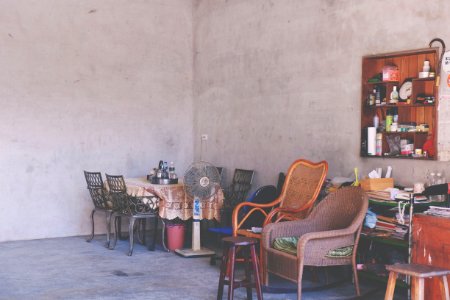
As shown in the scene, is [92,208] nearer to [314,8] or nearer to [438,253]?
[314,8]

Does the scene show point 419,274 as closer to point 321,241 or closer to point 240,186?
point 321,241

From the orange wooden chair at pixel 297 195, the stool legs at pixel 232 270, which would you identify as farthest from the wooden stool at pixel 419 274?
the orange wooden chair at pixel 297 195

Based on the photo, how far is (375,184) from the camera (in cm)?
602

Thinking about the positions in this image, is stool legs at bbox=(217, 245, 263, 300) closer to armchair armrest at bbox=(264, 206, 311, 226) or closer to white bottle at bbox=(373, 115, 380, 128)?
armchair armrest at bbox=(264, 206, 311, 226)

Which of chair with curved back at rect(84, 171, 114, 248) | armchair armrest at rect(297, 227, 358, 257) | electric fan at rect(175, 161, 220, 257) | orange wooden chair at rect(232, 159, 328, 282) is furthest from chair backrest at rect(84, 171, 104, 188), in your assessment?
armchair armrest at rect(297, 227, 358, 257)

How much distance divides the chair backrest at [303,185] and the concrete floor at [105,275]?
0.83 meters

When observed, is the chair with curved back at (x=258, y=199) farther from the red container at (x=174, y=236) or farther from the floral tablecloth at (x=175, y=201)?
the red container at (x=174, y=236)

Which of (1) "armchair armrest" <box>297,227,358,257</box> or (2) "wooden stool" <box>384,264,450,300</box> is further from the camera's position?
(1) "armchair armrest" <box>297,227,358,257</box>

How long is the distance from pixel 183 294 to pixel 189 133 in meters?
4.58

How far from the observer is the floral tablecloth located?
7723 mm

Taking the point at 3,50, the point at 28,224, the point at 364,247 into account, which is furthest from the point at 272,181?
the point at 3,50

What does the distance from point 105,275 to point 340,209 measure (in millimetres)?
2588

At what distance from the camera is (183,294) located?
5887 millimetres

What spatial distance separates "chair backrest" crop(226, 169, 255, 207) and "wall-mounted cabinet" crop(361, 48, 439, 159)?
2.28 metres
